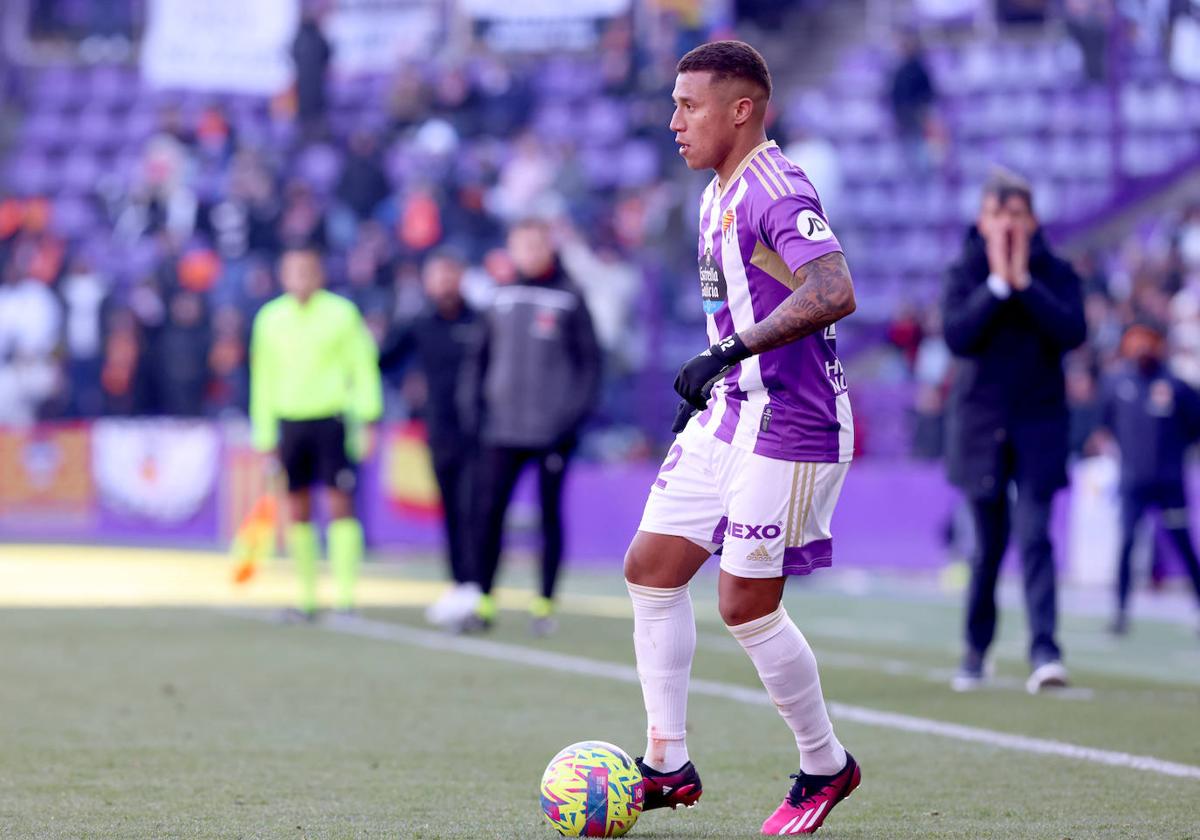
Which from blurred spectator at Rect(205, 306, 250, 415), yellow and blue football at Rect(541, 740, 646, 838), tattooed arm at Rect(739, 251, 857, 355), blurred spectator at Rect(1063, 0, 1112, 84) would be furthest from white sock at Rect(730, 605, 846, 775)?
blurred spectator at Rect(1063, 0, 1112, 84)

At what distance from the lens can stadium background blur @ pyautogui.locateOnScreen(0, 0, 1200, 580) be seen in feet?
63.2

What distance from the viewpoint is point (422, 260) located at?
20859 millimetres

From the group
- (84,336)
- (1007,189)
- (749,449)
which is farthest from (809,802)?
(84,336)

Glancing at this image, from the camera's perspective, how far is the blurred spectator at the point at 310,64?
2386 centimetres

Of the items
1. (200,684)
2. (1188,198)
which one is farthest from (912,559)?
(200,684)

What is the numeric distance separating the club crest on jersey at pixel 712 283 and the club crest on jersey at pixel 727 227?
8 centimetres

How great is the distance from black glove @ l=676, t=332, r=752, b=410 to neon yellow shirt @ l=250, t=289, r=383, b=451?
711 centimetres

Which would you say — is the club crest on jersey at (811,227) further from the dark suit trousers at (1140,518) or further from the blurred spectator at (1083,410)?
the blurred spectator at (1083,410)

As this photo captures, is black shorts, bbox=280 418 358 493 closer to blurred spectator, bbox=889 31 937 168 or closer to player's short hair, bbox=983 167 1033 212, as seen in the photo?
player's short hair, bbox=983 167 1033 212

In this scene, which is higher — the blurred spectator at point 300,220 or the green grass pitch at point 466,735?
the blurred spectator at point 300,220

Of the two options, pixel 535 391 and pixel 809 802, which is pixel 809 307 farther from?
pixel 535 391

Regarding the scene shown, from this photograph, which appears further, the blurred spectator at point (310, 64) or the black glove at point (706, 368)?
the blurred spectator at point (310, 64)

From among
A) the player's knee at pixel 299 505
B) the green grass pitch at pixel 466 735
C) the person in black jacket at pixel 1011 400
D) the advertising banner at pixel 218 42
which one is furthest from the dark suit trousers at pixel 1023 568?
the advertising banner at pixel 218 42

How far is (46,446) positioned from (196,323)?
2.15 m
